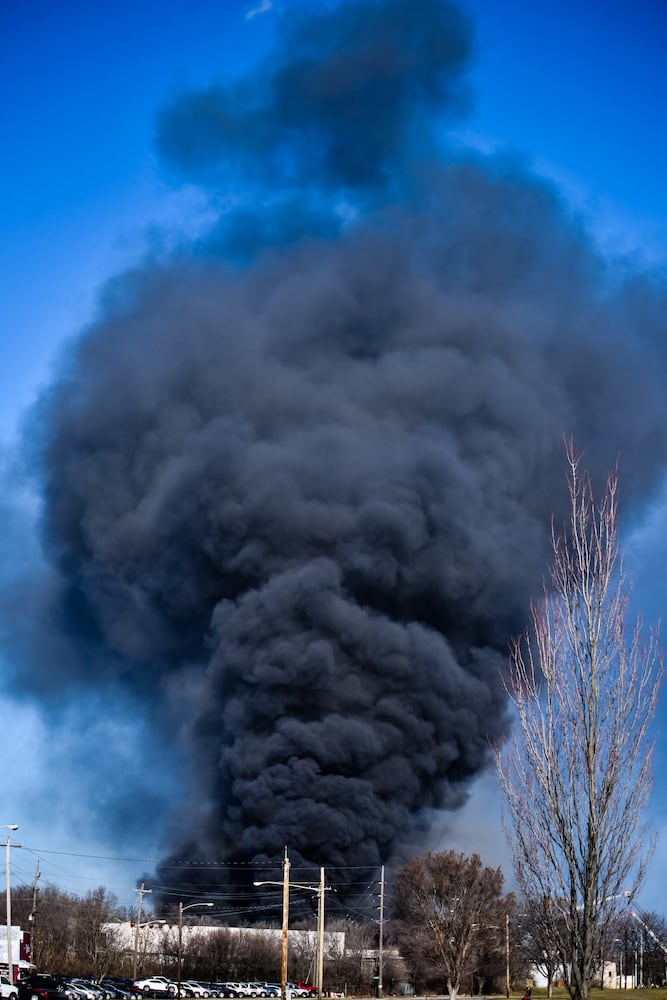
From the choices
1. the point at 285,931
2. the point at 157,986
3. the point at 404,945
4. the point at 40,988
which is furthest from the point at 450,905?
the point at 40,988

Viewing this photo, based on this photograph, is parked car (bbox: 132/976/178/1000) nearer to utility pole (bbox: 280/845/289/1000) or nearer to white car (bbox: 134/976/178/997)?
white car (bbox: 134/976/178/997)

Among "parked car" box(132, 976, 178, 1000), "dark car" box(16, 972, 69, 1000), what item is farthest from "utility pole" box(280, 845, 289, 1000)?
"parked car" box(132, 976, 178, 1000)

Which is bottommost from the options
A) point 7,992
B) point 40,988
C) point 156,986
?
point 156,986

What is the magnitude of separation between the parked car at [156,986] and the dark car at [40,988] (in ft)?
24.9

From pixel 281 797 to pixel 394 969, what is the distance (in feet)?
43.5

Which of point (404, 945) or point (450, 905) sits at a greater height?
point (450, 905)

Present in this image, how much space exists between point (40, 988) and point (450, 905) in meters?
21.1

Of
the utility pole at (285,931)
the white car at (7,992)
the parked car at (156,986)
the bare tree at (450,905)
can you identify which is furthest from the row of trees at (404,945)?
the white car at (7,992)

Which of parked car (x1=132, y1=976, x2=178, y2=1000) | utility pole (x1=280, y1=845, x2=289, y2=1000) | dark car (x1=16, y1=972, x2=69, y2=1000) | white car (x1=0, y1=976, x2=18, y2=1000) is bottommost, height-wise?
parked car (x1=132, y1=976, x2=178, y2=1000)

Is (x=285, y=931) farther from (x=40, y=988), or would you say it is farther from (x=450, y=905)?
(x=450, y=905)

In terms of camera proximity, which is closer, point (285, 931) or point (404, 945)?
point (285, 931)

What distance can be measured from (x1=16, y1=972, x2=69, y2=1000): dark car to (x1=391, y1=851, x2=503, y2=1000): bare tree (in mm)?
18023

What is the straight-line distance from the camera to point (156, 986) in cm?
6112

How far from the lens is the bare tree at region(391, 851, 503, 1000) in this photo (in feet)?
188
